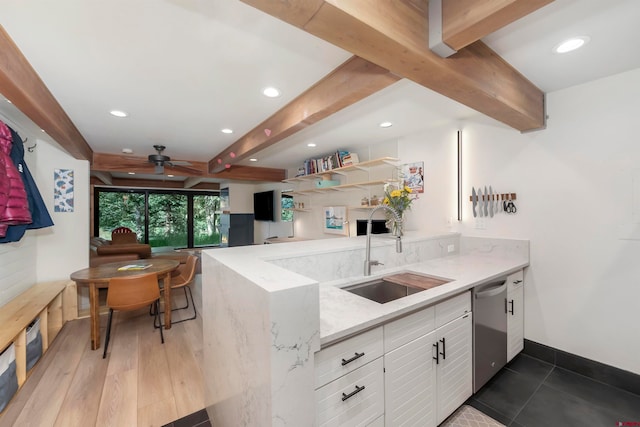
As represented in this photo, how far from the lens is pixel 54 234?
3459mm

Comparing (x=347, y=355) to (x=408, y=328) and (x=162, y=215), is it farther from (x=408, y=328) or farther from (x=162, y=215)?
(x=162, y=215)

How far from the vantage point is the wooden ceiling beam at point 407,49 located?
976 millimetres

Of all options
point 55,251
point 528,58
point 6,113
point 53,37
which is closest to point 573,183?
point 528,58

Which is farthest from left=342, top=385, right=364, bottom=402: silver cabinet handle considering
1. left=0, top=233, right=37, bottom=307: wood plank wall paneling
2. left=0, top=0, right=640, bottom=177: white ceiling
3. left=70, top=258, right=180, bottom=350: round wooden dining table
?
left=0, top=233, right=37, bottom=307: wood plank wall paneling

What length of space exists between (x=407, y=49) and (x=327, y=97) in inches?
31.6

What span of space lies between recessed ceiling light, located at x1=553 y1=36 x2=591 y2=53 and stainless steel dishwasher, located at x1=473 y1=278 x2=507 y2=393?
160 cm

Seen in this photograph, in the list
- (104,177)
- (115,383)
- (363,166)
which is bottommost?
(115,383)

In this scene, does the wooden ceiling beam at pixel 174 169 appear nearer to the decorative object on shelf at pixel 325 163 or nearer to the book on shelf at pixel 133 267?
the decorative object on shelf at pixel 325 163

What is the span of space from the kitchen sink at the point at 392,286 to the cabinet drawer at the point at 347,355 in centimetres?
58

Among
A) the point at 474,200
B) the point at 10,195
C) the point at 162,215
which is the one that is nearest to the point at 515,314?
the point at 474,200

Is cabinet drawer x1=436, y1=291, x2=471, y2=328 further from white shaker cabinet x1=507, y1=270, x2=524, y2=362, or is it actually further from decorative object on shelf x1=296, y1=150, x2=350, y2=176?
decorative object on shelf x1=296, y1=150, x2=350, y2=176

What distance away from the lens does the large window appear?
7578 millimetres

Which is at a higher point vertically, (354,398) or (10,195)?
(10,195)

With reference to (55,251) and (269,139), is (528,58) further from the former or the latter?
(55,251)
